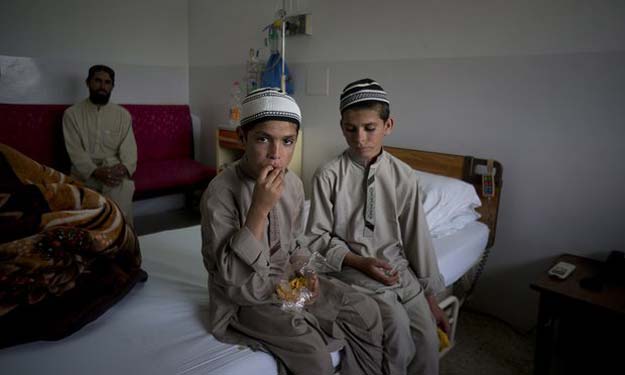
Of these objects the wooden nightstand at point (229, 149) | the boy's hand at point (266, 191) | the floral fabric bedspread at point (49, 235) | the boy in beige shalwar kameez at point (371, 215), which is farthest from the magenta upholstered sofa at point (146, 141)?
the boy's hand at point (266, 191)

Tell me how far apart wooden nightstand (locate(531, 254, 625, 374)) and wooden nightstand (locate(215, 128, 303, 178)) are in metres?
2.43

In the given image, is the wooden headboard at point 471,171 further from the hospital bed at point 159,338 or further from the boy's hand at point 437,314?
the boy's hand at point 437,314

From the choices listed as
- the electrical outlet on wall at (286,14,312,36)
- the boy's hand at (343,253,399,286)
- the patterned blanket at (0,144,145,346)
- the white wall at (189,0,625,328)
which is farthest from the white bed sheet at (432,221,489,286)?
the electrical outlet on wall at (286,14,312,36)

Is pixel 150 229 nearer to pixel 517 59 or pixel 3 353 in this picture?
pixel 3 353

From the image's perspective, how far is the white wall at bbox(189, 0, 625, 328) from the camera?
Answer: 226 cm

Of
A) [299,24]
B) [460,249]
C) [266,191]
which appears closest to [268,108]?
[266,191]

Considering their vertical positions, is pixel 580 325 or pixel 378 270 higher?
pixel 378 270

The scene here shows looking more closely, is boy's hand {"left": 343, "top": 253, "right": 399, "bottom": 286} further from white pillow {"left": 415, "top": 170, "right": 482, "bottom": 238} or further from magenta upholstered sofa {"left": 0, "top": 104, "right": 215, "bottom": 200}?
magenta upholstered sofa {"left": 0, "top": 104, "right": 215, "bottom": 200}

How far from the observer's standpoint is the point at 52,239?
149 centimetres

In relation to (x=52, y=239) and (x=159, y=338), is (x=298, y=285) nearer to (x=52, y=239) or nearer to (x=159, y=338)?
(x=159, y=338)

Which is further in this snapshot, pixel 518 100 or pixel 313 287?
pixel 518 100

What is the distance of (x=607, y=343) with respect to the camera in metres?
1.98

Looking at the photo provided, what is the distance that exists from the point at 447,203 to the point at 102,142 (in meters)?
3.21

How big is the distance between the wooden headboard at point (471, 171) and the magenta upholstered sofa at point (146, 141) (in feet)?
8.21
